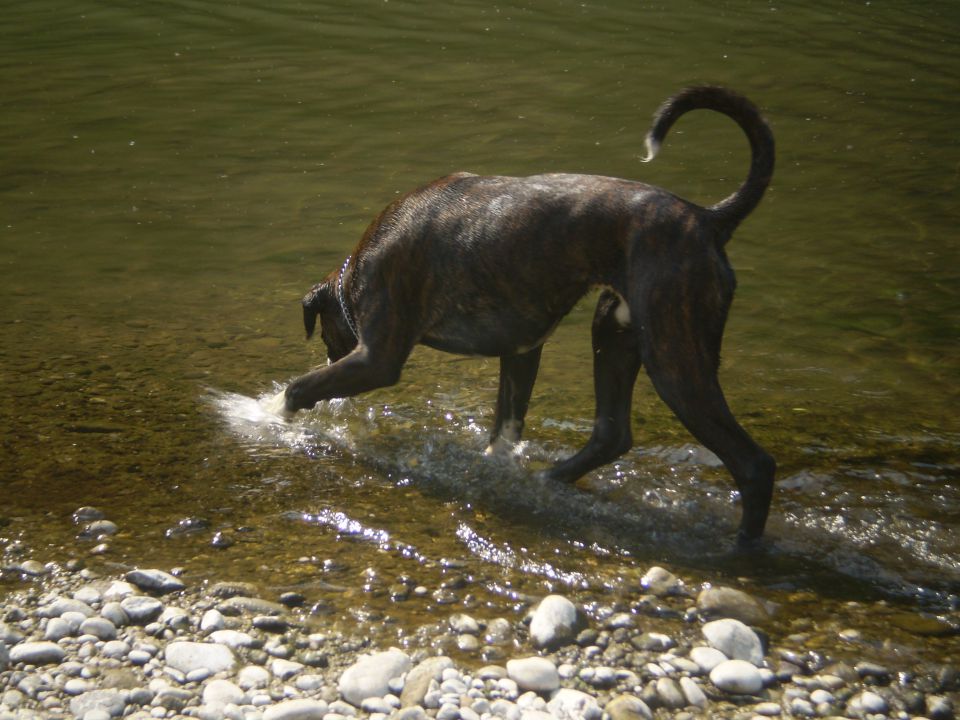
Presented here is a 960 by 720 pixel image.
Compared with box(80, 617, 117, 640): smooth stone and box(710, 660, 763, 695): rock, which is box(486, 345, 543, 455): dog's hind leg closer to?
box(710, 660, 763, 695): rock

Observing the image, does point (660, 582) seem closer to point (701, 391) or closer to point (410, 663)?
point (701, 391)

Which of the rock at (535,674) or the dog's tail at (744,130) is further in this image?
the dog's tail at (744,130)

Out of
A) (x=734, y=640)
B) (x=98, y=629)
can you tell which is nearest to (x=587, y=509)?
(x=734, y=640)

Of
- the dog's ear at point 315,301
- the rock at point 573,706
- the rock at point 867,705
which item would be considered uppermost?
the dog's ear at point 315,301

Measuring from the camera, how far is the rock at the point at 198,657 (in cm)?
388

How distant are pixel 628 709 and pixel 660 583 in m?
0.86

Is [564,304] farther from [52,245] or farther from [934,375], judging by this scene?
[52,245]

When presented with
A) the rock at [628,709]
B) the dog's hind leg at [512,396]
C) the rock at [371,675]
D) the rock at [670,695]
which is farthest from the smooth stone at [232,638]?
the dog's hind leg at [512,396]

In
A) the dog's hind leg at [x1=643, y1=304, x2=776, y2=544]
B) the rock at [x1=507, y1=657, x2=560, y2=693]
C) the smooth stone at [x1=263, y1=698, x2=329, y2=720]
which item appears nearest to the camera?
the smooth stone at [x1=263, y1=698, x2=329, y2=720]

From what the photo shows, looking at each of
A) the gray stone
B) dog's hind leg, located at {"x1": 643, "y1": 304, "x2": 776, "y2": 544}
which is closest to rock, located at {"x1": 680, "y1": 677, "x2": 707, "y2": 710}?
the gray stone

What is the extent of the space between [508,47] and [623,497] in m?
10.1

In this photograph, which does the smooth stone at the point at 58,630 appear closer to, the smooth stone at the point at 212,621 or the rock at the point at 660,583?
the smooth stone at the point at 212,621

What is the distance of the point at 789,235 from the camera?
8961 mm

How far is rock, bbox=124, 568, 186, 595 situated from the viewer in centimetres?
435
